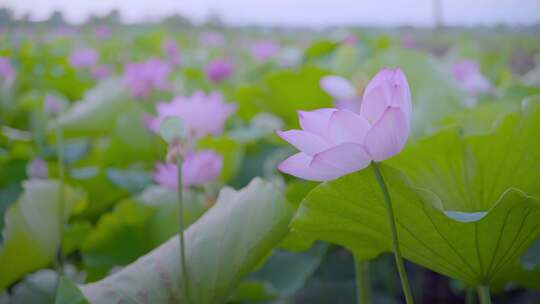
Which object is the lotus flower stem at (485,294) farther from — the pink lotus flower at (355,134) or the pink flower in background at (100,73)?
the pink flower in background at (100,73)

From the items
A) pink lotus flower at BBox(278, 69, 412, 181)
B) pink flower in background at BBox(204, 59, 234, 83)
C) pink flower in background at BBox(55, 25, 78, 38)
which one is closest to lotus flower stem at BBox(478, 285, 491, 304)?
pink lotus flower at BBox(278, 69, 412, 181)

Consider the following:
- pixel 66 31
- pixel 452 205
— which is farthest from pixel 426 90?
pixel 66 31

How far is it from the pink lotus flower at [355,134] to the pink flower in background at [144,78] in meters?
0.96

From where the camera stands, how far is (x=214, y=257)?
0.50m

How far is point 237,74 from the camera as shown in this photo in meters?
2.27

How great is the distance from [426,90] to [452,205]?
47cm

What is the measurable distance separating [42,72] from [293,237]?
1402mm

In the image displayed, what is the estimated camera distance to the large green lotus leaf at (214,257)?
1.59 feet

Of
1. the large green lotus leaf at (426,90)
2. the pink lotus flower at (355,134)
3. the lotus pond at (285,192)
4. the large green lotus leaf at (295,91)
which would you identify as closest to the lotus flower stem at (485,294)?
the lotus pond at (285,192)

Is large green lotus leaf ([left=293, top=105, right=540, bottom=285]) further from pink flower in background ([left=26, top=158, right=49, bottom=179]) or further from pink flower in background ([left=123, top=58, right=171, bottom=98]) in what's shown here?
pink flower in background ([left=123, top=58, right=171, bottom=98])

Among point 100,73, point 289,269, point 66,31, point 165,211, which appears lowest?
point 289,269

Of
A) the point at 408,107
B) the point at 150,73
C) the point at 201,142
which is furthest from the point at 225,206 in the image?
the point at 150,73

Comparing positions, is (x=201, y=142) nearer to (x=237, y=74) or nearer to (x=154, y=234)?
(x=154, y=234)

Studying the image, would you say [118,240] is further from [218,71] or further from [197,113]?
[218,71]
